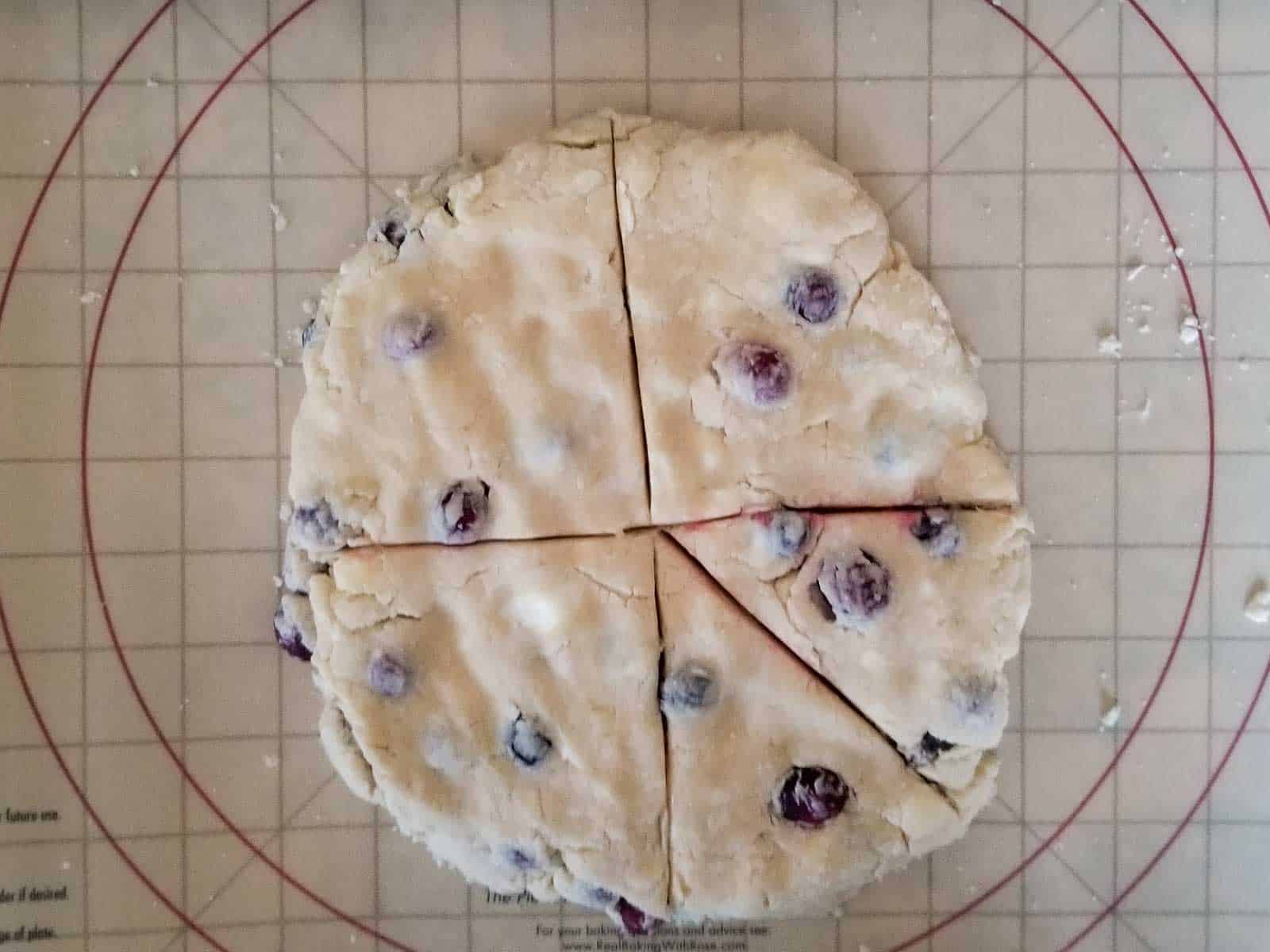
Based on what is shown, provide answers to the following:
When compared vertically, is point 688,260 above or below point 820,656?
above

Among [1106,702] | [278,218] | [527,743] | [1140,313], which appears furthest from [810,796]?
[278,218]

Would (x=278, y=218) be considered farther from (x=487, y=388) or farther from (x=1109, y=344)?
(x=1109, y=344)

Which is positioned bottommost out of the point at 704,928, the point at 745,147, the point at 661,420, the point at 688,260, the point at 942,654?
the point at 704,928

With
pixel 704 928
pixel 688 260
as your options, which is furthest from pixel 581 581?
pixel 704 928

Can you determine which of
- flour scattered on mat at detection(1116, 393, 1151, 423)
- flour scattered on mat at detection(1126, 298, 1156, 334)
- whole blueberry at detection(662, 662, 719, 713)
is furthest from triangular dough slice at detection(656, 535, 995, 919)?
flour scattered on mat at detection(1126, 298, 1156, 334)

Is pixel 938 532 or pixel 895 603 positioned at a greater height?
pixel 938 532

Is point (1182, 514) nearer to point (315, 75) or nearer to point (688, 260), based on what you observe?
point (688, 260)

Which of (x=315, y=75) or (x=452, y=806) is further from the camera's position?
(x=315, y=75)

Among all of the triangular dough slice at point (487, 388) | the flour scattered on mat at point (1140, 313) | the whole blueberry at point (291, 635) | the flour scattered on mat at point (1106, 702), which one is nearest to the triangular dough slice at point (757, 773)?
the triangular dough slice at point (487, 388)

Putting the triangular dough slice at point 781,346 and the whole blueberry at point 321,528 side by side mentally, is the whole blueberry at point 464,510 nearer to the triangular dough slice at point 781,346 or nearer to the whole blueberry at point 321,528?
the whole blueberry at point 321,528
